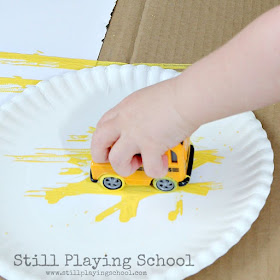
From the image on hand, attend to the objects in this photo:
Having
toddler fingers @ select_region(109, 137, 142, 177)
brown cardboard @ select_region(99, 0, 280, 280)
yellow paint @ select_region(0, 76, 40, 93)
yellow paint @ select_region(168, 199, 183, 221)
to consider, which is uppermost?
brown cardboard @ select_region(99, 0, 280, 280)

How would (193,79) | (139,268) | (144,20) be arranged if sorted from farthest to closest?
(144,20) < (139,268) < (193,79)

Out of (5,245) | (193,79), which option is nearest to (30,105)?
(5,245)

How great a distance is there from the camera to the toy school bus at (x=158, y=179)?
0.63m

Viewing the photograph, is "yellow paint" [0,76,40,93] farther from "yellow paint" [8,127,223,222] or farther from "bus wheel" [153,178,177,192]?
"bus wheel" [153,178,177,192]

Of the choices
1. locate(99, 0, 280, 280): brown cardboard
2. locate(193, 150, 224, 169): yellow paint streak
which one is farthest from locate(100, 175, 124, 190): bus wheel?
Result: locate(99, 0, 280, 280): brown cardboard

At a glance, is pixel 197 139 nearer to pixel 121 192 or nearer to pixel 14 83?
pixel 121 192

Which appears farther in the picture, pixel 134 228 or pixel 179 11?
pixel 179 11

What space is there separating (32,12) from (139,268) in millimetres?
573

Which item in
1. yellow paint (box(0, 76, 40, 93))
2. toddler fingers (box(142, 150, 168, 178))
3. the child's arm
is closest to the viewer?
the child's arm

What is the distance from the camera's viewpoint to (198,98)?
18.3 inches

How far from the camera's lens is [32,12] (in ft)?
3.06

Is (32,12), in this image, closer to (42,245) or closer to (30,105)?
(30,105)

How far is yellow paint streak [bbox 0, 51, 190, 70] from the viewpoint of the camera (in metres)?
0.83

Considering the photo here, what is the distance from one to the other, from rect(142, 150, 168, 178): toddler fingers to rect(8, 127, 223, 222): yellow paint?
0.08 metres
